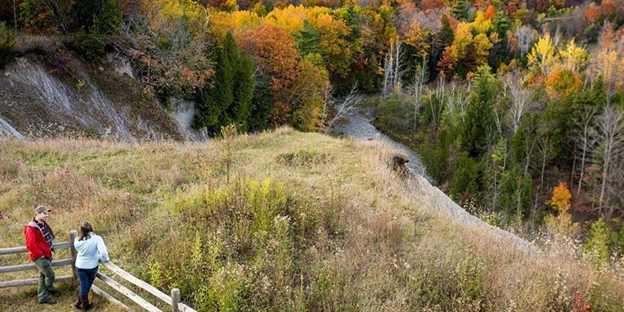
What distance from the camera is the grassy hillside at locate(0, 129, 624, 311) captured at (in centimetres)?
679

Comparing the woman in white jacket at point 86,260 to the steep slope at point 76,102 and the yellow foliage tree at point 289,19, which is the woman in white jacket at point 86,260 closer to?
the steep slope at point 76,102

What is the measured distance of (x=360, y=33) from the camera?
207 feet

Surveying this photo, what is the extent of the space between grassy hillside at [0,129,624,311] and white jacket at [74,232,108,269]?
2.17ft

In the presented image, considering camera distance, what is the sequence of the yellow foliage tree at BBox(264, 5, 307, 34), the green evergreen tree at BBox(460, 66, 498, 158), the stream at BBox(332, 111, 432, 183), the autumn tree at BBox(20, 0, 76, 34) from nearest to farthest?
1. the autumn tree at BBox(20, 0, 76, 34)
2. the green evergreen tree at BBox(460, 66, 498, 158)
3. the yellow foliage tree at BBox(264, 5, 307, 34)
4. the stream at BBox(332, 111, 432, 183)

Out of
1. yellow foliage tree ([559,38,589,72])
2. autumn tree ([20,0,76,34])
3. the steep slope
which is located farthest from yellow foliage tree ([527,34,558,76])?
autumn tree ([20,0,76,34])

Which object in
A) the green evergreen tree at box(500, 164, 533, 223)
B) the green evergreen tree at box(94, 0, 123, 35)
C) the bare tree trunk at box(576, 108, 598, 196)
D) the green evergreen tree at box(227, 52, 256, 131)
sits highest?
the green evergreen tree at box(94, 0, 123, 35)

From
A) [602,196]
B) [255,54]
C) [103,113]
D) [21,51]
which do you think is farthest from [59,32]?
[602,196]

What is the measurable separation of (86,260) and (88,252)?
0.11 meters

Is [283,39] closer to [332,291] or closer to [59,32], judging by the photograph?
[59,32]

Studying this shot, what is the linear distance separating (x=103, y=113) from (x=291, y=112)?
56.8ft

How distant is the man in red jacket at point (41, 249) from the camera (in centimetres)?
706

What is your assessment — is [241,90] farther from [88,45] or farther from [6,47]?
[6,47]

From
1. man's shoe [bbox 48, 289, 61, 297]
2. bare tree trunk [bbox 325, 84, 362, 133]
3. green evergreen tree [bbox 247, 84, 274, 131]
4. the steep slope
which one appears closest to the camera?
man's shoe [bbox 48, 289, 61, 297]

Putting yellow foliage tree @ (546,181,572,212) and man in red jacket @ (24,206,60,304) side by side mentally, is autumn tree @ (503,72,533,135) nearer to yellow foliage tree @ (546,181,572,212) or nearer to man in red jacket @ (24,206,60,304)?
yellow foliage tree @ (546,181,572,212)
